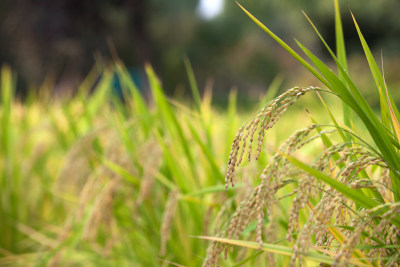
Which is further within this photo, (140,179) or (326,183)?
(140,179)

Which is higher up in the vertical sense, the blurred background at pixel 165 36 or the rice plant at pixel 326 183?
the blurred background at pixel 165 36

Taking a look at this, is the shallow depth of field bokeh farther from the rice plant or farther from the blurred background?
the blurred background

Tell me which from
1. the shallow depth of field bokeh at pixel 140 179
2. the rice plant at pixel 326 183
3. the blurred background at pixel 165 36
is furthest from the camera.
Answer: the blurred background at pixel 165 36

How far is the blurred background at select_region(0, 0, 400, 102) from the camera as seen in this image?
18.5 metres

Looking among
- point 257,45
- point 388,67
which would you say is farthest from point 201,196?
point 257,45

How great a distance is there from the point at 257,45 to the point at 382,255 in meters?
33.1

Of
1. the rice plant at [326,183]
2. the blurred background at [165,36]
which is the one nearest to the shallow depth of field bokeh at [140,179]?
the rice plant at [326,183]

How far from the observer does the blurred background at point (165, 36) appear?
18.5 metres

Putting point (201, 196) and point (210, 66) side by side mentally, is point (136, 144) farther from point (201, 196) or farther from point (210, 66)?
point (210, 66)

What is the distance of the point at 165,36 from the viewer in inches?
1163

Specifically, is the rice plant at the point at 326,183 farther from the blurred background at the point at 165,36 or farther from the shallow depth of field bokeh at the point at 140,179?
the blurred background at the point at 165,36

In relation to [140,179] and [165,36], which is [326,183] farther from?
[165,36]

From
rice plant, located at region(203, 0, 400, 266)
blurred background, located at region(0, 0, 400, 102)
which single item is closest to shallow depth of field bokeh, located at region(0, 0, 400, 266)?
rice plant, located at region(203, 0, 400, 266)

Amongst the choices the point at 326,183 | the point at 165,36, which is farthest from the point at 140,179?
the point at 165,36
